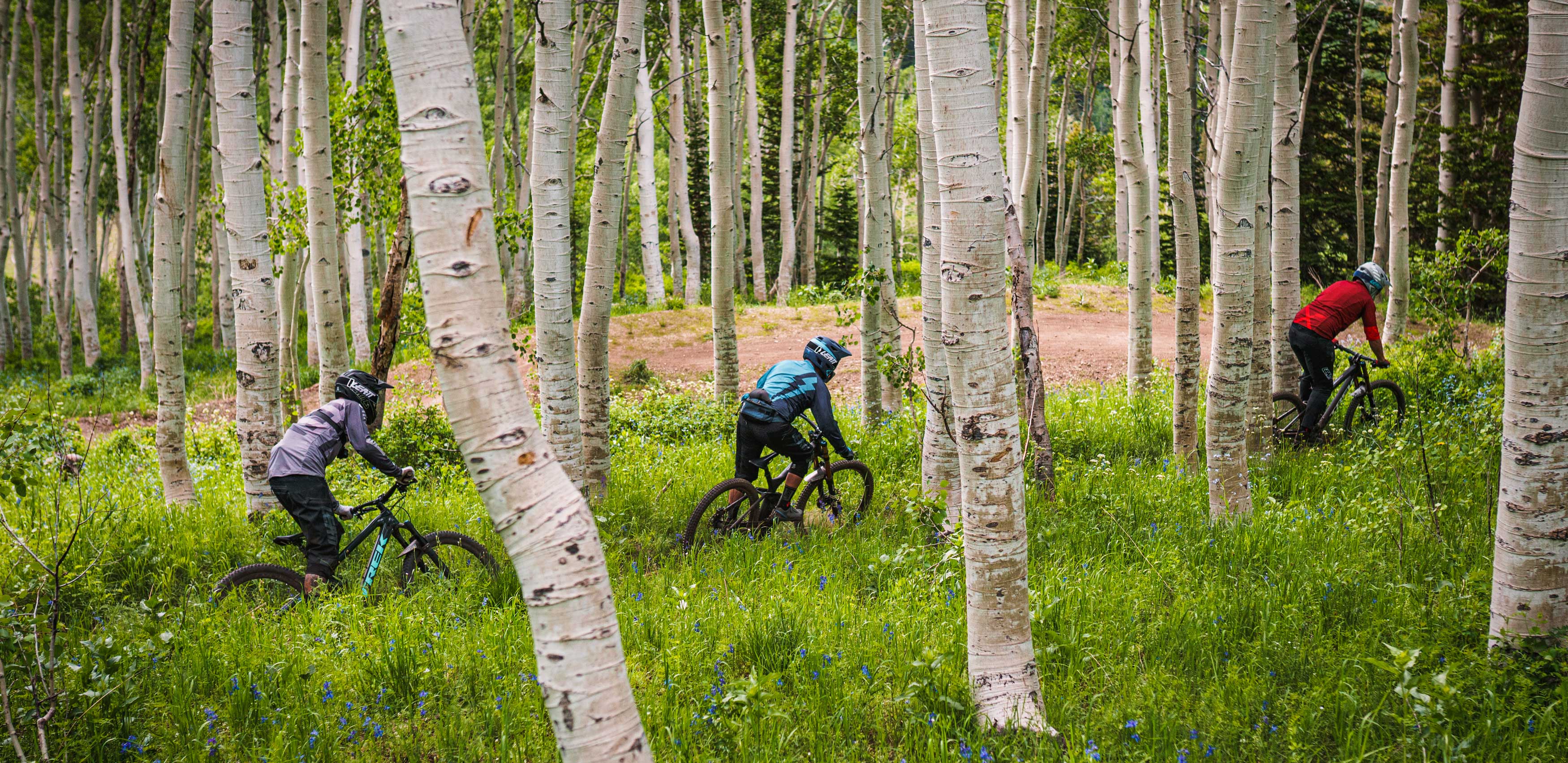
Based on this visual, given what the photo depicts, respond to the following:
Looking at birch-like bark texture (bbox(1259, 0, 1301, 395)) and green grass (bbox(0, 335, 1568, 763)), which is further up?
birch-like bark texture (bbox(1259, 0, 1301, 395))

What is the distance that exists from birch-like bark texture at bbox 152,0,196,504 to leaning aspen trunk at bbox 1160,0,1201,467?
25.5 feet

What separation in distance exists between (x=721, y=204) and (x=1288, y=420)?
6.25m

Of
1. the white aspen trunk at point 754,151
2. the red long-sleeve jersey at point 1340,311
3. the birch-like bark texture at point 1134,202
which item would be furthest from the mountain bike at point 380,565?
the white aspen trunk at point 754,151

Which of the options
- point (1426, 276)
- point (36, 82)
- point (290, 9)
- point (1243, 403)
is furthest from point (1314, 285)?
point (36, 82)

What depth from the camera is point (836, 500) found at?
6859mm

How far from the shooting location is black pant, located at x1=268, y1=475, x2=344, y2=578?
539cm

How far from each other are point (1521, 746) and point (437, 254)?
424 centimetres

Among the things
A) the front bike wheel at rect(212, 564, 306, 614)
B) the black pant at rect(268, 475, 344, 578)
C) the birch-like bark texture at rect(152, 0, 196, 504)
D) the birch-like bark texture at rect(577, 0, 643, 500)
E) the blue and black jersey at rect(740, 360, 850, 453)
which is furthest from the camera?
the birch-like bark texture at rect(577, 0, 643, 500)

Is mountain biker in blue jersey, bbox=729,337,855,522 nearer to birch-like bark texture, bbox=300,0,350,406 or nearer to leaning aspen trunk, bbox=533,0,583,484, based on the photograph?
leaning aspen trunk, bbox=533,0,583,484

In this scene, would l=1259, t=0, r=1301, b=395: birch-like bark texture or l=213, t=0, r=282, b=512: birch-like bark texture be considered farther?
l=1259, t=0, r=1301, b=395: birch-like bark texture

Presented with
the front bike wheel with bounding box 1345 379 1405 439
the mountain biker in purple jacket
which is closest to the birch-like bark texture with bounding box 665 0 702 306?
the mountain biker in purple jacket

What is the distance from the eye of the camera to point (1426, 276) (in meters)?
8.84

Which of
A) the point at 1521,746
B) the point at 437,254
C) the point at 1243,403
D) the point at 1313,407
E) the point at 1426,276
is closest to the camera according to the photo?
the point at 437,254

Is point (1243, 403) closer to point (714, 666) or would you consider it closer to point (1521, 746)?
point (1521, 746)
